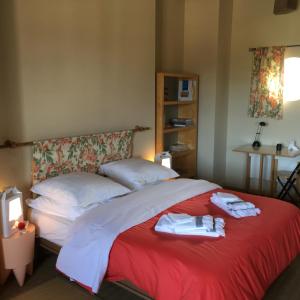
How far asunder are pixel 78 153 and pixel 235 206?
1526 mm

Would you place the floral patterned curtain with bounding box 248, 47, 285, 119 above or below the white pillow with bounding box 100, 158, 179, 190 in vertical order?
above

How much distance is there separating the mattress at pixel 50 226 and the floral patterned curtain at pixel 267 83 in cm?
337

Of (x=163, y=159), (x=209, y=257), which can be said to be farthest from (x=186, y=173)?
(x=209, y=257)

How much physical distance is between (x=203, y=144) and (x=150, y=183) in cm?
190

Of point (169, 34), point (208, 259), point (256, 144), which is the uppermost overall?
point (169, 34)

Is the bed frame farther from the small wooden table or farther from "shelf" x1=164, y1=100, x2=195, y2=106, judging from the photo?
the small wooden table

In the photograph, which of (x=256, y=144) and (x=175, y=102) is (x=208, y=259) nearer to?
(x=175, y=102)

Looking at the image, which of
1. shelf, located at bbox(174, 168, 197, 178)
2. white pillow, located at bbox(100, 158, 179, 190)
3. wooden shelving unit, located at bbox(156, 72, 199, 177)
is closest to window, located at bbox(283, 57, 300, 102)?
wooden shelving unit, located at bbox(156, 72, 199, 177)

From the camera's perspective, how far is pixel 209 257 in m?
2.02

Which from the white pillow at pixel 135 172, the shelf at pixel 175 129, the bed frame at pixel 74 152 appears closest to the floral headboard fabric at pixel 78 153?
the bed frame at pixel 74 152

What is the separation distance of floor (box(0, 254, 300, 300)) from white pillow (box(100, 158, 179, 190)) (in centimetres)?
98

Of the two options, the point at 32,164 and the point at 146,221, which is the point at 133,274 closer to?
the point at 146,221

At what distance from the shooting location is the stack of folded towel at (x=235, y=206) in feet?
8.77

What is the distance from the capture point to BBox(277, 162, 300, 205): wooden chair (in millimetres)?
4379
